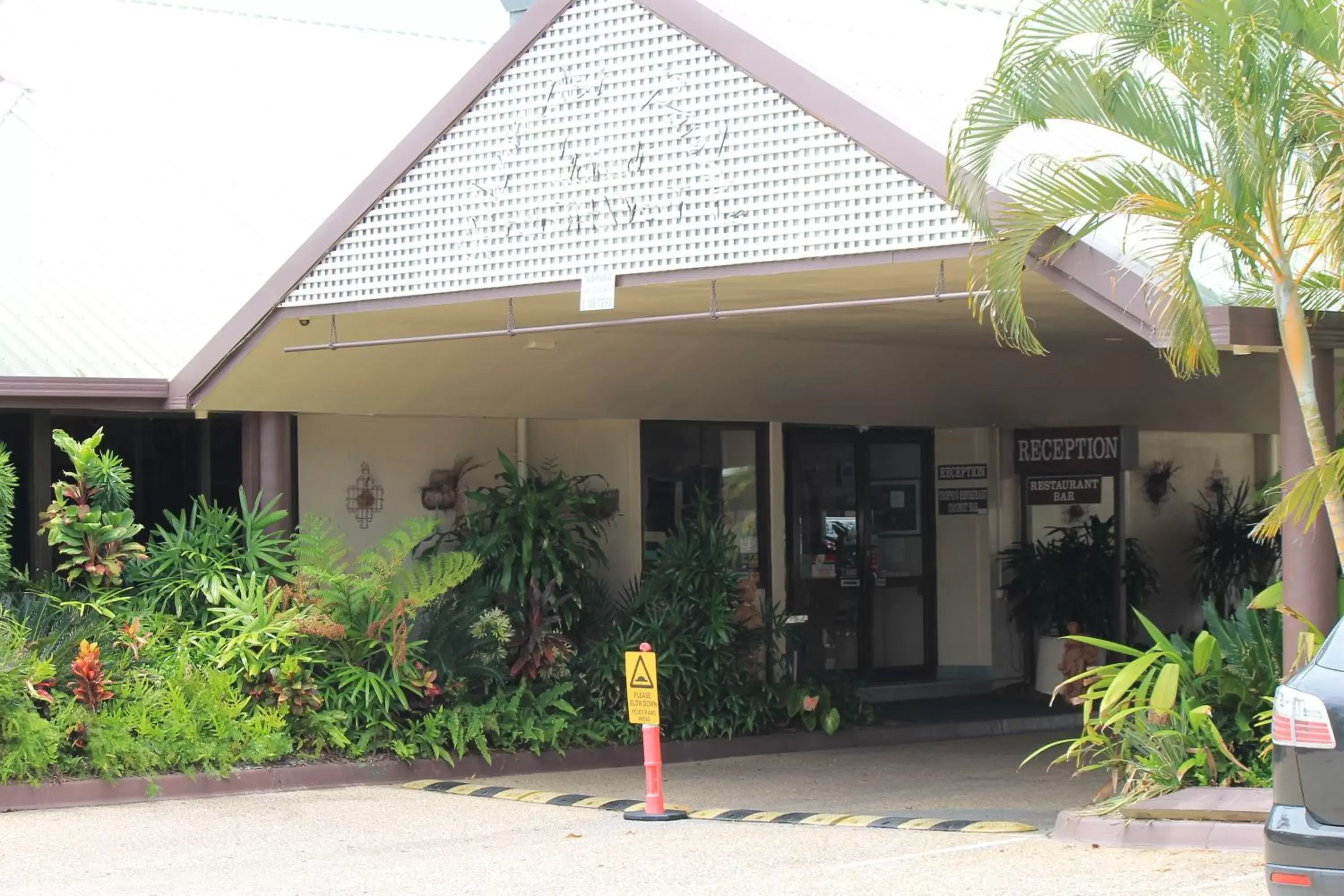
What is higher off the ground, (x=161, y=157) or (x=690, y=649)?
(x=161, y=157)

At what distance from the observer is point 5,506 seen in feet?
42.8

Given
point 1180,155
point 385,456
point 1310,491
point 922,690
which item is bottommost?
point 922,690

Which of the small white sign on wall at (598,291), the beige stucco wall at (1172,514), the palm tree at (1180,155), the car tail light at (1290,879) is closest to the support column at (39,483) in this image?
the small white sign on wall at (598,291)

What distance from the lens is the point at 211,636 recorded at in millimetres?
13328

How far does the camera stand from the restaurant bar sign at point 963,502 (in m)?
19.7

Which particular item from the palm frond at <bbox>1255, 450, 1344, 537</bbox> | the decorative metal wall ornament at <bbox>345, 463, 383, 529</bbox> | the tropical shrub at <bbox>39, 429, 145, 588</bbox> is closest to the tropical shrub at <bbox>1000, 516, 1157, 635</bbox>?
the decorative metal wall ornament at <bbox>345, 463, 383, 529</bbox>

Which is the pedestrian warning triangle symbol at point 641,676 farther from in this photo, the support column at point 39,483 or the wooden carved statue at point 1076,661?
the wooden carved statue at point 1076,661

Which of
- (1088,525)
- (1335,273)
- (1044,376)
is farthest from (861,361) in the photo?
(1335,273)

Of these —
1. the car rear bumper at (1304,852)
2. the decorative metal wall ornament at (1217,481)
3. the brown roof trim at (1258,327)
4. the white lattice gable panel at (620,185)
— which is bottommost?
the car rear bumper at (1304,852)

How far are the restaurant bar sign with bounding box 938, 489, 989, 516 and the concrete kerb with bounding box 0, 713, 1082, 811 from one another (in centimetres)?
273

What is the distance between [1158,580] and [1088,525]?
217 cm

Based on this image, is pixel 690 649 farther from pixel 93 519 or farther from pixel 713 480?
pixel 93 519

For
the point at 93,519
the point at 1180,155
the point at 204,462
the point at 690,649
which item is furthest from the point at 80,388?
the point at 1180,155

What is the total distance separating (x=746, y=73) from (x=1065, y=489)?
8.83 m
